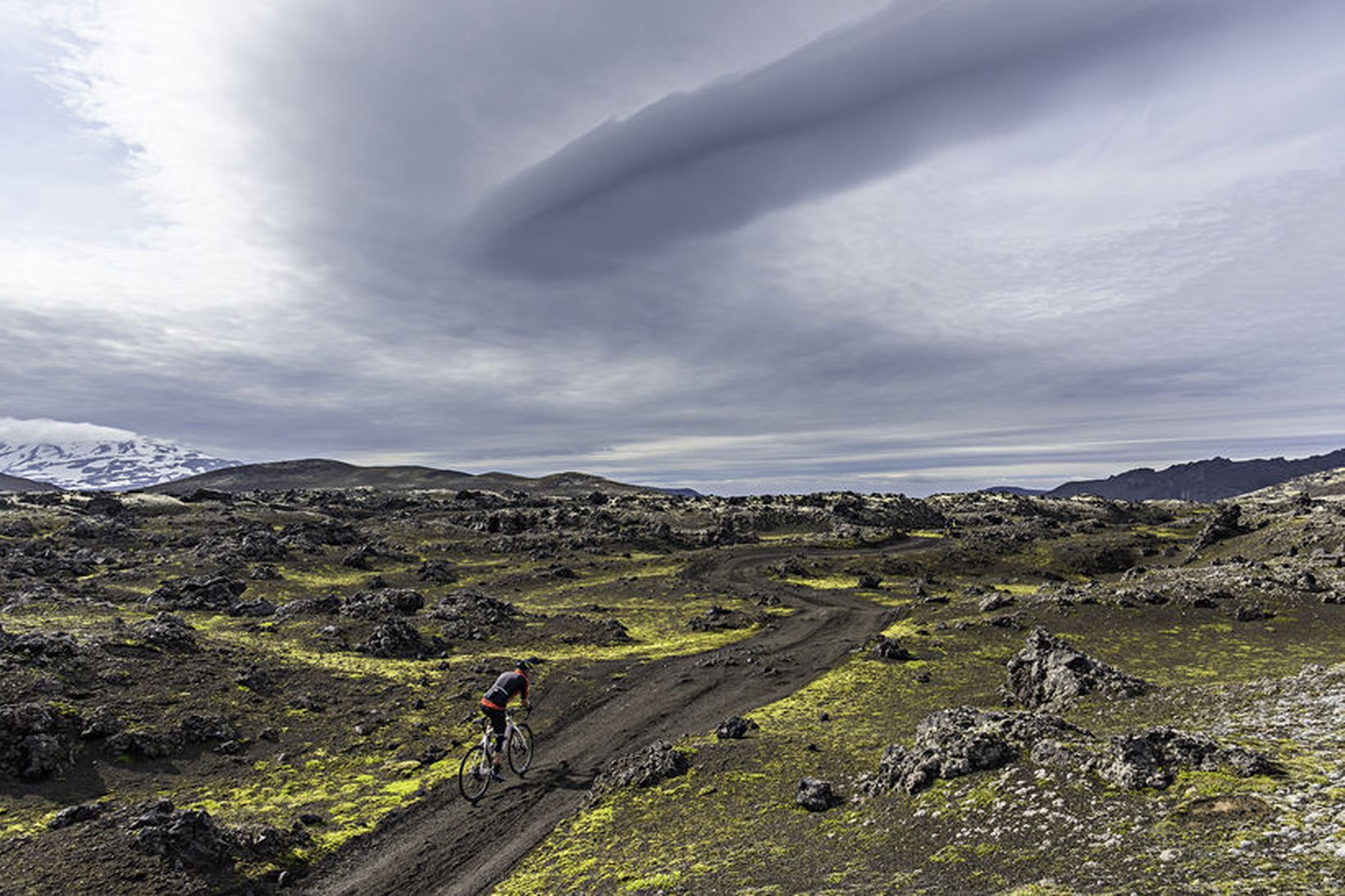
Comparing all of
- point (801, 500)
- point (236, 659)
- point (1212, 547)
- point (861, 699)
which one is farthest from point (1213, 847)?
point (801, 500)

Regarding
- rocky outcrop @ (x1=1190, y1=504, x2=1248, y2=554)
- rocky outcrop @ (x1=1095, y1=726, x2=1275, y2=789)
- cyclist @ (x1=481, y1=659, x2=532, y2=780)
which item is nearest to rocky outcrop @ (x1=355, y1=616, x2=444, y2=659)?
cyclist @ (x1=481, y1=659, x2=532, y2=780)

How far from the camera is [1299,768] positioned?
12.4 metres

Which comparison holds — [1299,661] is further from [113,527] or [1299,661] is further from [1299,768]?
[113,527]

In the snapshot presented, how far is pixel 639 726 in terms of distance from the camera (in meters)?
28.3

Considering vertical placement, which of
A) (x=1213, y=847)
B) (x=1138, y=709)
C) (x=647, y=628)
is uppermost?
(x=1213, y=847)

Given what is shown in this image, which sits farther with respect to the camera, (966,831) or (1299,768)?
(966,831)

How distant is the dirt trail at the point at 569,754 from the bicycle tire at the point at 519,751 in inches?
21.4

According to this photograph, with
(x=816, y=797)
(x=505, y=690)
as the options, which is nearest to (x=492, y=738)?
(x=505, y=690)

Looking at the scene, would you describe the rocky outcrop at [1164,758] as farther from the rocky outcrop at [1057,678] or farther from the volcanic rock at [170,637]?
the volcanic rock at [170,637]

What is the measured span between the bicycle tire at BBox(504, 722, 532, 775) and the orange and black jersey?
6.09 feet

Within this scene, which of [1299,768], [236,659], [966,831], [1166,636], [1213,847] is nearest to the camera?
[1213,847]

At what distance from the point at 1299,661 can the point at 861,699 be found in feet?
71.9

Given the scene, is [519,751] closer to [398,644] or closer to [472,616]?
[398,644]

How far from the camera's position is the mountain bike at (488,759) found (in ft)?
71.7
